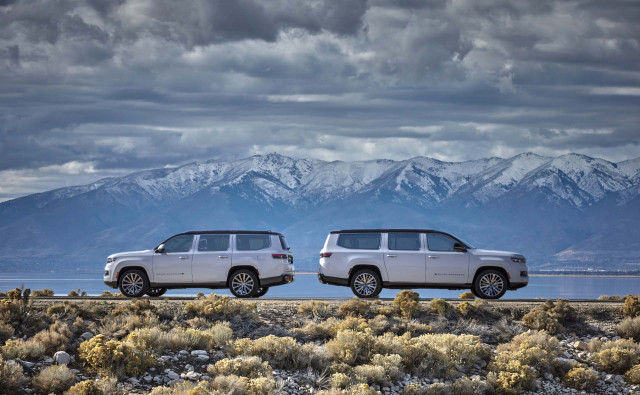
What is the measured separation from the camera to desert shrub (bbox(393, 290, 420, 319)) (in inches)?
1069

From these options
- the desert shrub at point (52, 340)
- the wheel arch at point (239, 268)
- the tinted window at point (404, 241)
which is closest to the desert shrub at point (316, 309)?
the wheel arch at point (239, 268)

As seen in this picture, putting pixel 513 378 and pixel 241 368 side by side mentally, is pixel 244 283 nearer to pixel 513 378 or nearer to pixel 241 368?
pixel 241 368

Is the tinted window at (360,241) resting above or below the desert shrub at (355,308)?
above

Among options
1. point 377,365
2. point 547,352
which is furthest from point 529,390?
point 377,365

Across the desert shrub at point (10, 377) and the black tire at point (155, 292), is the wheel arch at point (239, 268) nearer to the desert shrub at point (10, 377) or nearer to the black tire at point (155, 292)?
the black tire at point (155, 292)

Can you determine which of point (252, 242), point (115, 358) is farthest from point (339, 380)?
point (252, 242)

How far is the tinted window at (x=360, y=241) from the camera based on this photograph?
94.2ft

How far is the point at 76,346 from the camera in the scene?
23.4m

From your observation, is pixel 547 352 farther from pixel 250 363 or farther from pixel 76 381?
pixel 76 381

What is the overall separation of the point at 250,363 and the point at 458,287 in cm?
903

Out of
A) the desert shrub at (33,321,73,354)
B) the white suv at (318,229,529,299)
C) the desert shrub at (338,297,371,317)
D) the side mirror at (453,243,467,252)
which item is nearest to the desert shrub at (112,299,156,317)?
the desert shrub at (33,321,73,354)

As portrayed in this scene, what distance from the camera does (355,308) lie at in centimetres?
2698

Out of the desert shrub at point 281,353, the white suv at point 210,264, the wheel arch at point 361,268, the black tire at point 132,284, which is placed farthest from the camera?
the black tire at point 132,284

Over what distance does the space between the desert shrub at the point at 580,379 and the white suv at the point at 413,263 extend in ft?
14.2
